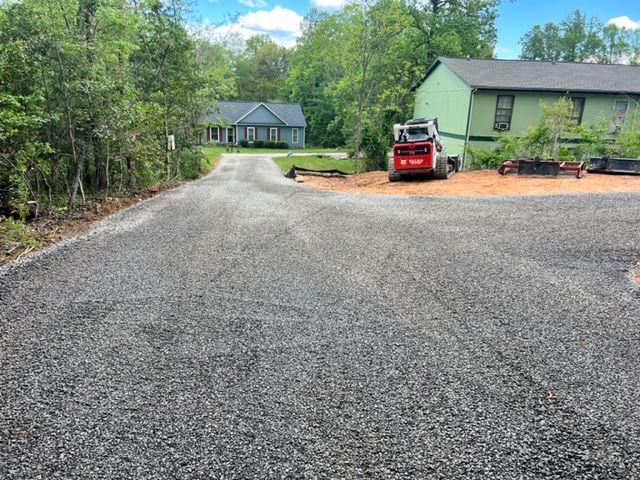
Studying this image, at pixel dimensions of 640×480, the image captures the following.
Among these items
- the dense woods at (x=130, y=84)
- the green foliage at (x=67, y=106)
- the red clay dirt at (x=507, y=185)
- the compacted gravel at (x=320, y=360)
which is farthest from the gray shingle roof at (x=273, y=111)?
the compacted gravel at (x=320, y=360)

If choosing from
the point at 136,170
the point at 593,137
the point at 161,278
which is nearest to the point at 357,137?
the point at 593,137

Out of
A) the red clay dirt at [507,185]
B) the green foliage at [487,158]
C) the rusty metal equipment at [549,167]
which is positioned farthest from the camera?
the green foliage at [487,158]

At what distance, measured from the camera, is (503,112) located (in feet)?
65.7

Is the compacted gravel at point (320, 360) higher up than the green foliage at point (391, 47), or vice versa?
the green foliage at point (391, 47)

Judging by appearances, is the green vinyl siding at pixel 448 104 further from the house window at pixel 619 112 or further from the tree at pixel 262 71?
the tree at pixel 262 71

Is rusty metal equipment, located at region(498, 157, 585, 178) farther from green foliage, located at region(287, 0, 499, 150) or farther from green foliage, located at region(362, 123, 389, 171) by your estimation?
green foliage, located at region(287, 0, 499, 150)

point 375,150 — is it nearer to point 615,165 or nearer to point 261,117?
point 615,165

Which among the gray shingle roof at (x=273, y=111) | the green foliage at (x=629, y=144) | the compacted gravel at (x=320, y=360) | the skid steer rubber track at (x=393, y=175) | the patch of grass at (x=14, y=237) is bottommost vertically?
the compacted gravel at (x=320, y=360)

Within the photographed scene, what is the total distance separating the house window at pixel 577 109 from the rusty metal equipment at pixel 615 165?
7.17m

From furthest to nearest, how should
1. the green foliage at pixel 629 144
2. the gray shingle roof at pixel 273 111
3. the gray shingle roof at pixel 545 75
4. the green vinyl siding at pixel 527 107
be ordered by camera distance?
the gray shingle roof at pixel 273 111 → the green vinyl siding at pixel 527 107 → the gray shingle roof at pixel 545 75 → the green foliage at pixel 629 144

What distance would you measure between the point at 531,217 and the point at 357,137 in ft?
48.6

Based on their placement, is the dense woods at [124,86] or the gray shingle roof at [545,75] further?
the gray shingle roof at [545,75]

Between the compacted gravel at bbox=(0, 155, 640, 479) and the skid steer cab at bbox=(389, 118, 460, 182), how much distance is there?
7.90 metres

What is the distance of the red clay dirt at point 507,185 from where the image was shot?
36.8 ft
